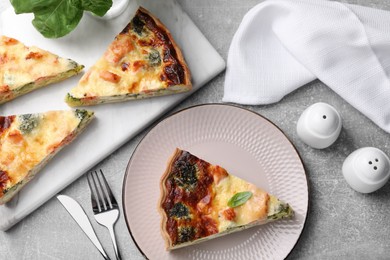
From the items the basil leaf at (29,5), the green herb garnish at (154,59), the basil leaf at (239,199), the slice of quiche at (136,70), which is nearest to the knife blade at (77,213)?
the slice of quiche at (136,70)

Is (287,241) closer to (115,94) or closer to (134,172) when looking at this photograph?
(134,172)

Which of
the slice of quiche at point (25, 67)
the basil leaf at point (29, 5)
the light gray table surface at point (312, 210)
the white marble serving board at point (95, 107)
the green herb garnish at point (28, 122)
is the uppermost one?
the basil leaf at point (29, 5)

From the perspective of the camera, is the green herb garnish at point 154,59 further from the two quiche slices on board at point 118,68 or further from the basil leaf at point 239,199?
the basil leaf at point 239,199

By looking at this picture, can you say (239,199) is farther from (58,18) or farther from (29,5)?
(29,5)

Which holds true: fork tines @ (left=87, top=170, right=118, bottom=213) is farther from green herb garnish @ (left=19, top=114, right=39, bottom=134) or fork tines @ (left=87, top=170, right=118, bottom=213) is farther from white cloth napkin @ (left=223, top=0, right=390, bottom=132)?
white cloth napkin @ (left=223, top=0, right=390, bottom=132)

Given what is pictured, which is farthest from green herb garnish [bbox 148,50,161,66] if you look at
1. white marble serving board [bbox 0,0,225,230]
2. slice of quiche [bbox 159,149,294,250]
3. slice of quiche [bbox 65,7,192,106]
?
slice of quiche [bbox 159,149,294,250]

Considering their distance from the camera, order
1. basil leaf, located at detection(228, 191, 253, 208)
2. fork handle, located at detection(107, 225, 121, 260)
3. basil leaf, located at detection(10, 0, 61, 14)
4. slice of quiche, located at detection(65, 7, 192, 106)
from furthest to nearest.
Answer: slice of quiche, located at detection(65, 7, 192, 106) → fork handle, located at detection(107, 225, 121, 260) → basil leaf, located at detection(10, 0, 61, 14) → basil leaf, located at detection(228, 191, 253, 208)

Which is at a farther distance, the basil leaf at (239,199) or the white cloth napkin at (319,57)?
the white cloth napkin at (319,57)

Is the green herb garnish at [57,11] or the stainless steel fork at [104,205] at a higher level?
the green herb garnish at [57,11]
